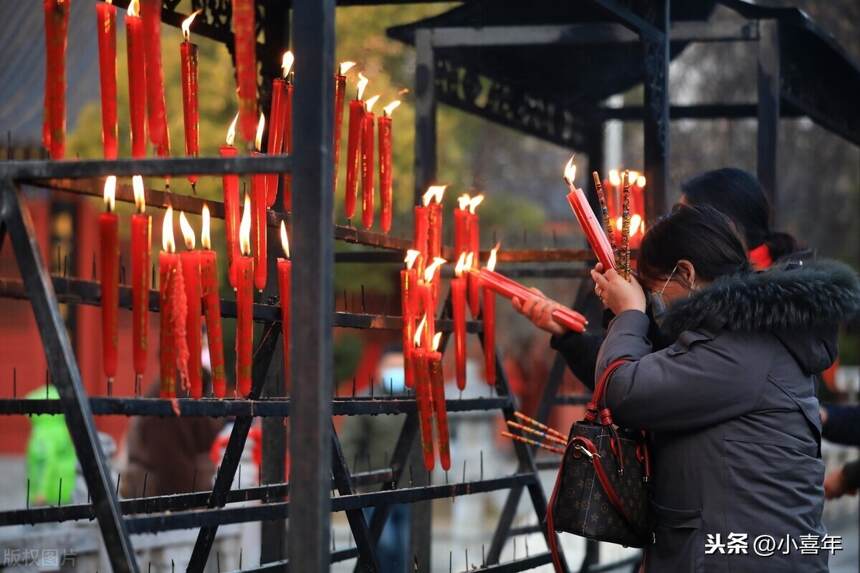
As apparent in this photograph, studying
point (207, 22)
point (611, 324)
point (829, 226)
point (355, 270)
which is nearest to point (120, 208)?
point (355, 270)

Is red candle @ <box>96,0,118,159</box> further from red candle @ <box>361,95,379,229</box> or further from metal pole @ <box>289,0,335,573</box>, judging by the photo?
red candle @ <box>361,95,379,229</box>

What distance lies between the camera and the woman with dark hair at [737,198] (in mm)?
4984

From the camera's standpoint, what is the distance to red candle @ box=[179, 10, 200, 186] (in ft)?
12.0

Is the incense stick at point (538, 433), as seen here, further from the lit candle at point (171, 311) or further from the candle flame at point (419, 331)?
the lit candle at point (171, 311)

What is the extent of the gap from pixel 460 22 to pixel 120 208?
1540 cm

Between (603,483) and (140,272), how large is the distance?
143 cm

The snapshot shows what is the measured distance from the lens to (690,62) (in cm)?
2525

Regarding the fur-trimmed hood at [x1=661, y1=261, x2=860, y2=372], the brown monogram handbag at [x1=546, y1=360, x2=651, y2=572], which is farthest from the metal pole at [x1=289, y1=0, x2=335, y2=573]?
the fur-trimmed hood at [x1=661, y1=261, x2=860, y2=372]

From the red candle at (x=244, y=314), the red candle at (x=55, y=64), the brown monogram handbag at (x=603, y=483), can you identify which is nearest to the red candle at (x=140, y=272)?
the red candle at (x=55, y=64)

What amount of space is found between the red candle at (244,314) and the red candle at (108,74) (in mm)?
545

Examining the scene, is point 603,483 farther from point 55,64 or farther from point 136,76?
point 55,64

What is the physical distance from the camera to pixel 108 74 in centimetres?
338

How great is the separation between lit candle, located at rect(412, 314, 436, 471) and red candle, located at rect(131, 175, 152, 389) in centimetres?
130

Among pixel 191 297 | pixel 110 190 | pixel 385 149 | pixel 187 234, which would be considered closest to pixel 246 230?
pixel 187 234
